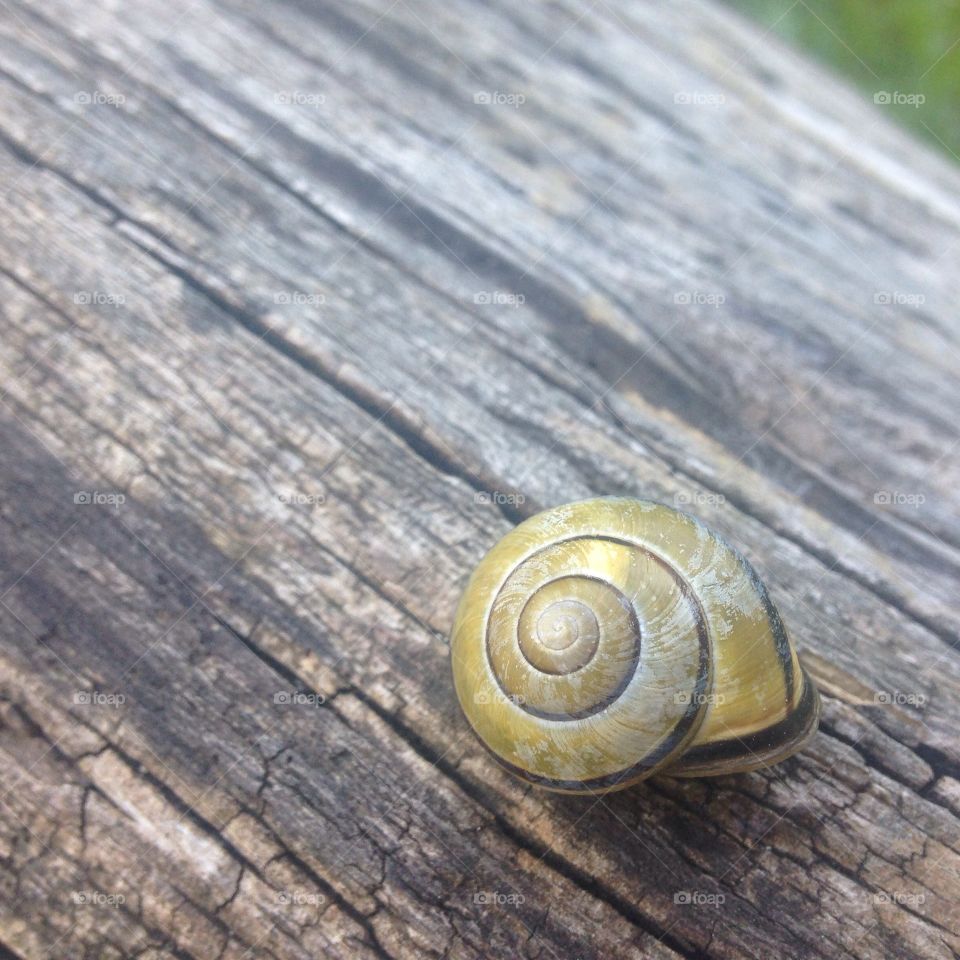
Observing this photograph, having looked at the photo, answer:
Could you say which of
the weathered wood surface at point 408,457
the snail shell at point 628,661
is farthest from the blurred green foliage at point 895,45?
the snail shell at point 628,661

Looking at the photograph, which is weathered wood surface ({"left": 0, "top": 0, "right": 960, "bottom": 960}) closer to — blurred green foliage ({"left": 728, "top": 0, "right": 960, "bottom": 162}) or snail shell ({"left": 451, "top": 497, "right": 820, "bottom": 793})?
snail shell ({"left": 451, "top": 497, "right": 820, "bottom": 793})

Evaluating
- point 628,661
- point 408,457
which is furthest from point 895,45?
point 628,661

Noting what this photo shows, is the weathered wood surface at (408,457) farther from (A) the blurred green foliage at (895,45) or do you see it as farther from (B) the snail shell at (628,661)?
(A) the blurred green foliage at (895,45)

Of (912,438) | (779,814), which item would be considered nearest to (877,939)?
(779,814)

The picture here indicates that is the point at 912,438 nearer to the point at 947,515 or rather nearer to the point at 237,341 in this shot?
the point at 947,515

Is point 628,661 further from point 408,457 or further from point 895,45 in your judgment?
point 895,45

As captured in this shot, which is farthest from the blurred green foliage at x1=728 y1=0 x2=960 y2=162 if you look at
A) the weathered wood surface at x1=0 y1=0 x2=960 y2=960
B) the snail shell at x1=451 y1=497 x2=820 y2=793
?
the snail shell at x1=451 y1=497 x2=820 y2=793
